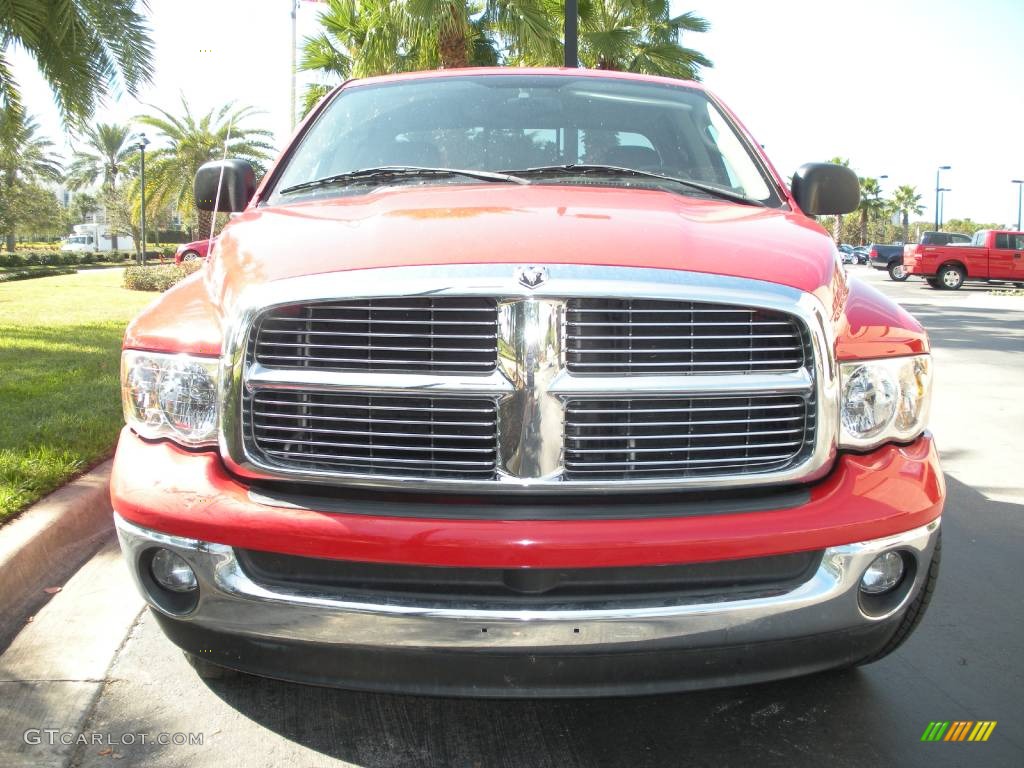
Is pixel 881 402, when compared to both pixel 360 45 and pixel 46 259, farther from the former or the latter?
pixel 46 259

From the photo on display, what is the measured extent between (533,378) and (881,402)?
0.92 meters

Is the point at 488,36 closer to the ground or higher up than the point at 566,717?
higher up

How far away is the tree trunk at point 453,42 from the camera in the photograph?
16.1 m

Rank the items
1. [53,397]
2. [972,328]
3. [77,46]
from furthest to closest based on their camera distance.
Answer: [972,328]
[77,46]
[53,397]

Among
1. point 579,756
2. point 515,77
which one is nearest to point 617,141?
point 515,77

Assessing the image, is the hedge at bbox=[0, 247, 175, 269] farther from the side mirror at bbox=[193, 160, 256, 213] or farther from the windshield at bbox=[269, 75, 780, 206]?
the windshield at bbox=[269, 75, 780, 206]

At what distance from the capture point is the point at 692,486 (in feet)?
7.71

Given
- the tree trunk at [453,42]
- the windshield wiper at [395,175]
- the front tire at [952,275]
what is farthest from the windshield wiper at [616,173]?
the front tire at [952,275]

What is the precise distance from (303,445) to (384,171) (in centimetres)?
136

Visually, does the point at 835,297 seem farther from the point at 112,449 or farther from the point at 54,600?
the point at 112,449

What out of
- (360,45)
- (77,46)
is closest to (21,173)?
(360,45)

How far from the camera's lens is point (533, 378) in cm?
227

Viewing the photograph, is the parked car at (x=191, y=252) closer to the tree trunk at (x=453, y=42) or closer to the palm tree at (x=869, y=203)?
the tree trunk at (x=453, y=42)

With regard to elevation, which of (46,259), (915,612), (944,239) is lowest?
(915,612)
